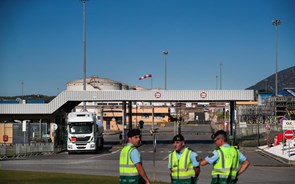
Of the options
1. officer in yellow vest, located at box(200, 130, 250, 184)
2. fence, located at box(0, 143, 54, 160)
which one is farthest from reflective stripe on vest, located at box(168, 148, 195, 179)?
fence, located at box(0, 143, 54, 160)

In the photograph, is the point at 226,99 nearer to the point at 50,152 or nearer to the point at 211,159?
the point at 50,152

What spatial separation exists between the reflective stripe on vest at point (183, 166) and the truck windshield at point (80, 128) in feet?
94.0

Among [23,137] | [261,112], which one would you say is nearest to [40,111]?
[23,137]

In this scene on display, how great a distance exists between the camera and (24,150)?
37594mm

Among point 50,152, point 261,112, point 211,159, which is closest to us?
point 211,159

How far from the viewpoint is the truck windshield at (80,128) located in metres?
37.8

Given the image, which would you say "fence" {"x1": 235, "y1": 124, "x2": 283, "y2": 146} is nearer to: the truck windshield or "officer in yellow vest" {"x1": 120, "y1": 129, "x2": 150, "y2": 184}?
the truck windshield

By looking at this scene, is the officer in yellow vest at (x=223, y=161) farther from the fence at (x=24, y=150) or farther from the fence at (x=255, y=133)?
the fence at (x=255, y=133)

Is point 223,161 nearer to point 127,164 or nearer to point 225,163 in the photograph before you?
point 225,163

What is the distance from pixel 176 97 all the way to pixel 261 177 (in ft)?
87.5

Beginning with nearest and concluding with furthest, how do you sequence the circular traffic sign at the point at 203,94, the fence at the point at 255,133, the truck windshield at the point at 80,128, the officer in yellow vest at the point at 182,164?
the officer in yellow vest at the point at 182,164, the truck windshield at the point at 80,128, the circular traffic sign at the point at 203,94, the fence at the point at 255,133

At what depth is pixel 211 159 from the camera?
9.55m

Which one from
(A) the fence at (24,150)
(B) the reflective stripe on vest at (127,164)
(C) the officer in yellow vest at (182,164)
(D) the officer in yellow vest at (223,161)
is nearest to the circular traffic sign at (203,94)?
(A) the fence at (24,150)

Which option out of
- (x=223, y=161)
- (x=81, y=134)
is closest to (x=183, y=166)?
(x=223, y=161)
